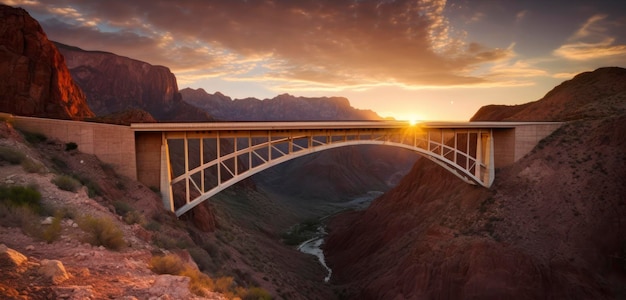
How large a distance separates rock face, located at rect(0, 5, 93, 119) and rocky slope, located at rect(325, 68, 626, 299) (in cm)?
3275

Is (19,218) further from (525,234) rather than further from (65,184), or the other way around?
(525,234)

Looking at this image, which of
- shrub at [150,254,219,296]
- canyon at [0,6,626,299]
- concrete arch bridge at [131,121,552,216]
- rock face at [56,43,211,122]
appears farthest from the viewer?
rock face at [56,43,211,122]

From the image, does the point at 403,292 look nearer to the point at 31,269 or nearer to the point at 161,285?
the point at 161,285

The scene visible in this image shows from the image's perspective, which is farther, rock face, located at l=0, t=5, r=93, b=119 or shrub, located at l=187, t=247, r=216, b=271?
rock face, located at l=0, t=5, r=93, b=119

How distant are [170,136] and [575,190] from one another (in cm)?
2610

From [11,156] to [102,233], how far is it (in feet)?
17.5

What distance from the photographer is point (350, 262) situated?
32.8m

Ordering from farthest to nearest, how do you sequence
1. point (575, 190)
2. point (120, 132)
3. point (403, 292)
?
point (575, 190)
point (403, 292)
point (120, 132)

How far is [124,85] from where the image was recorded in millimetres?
95812

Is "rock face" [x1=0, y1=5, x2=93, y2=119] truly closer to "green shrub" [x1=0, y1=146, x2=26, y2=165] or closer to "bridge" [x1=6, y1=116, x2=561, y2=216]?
"bridge" [x1=6, y1=116, x2=561, y2=216]

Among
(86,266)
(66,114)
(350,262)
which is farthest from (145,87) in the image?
(86,266)

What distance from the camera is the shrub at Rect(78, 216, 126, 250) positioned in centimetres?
875

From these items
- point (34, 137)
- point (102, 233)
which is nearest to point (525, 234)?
point (102, 233)

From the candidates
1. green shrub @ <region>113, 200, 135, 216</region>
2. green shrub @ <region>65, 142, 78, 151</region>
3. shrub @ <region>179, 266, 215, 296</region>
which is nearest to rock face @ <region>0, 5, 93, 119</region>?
green shrub @ <region>65, 142, 78, 151</region>
